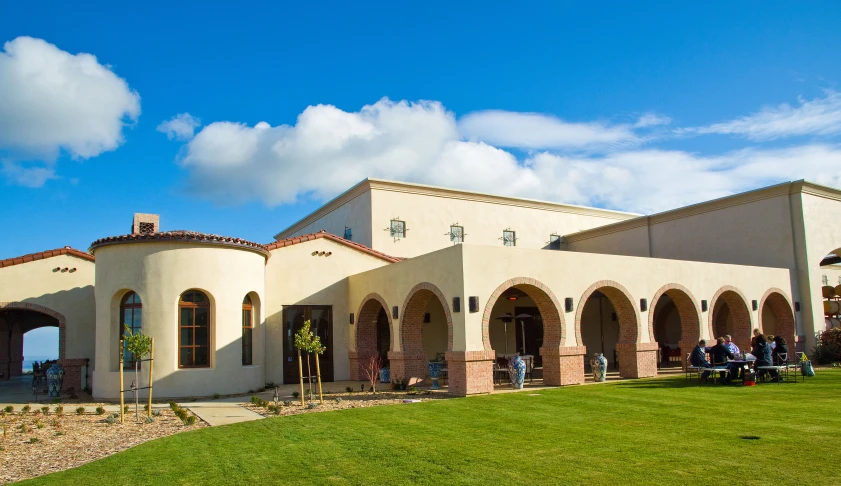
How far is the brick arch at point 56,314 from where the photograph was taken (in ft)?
63.5

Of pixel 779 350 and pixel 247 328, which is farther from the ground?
pixel 247 328

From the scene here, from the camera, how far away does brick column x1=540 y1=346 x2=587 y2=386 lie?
674 inches

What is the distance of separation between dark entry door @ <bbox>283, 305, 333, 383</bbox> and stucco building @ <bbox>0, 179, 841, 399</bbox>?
0.05 metres

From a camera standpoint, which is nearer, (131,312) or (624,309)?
(131,312)

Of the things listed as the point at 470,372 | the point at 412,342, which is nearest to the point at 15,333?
the point at 412,342

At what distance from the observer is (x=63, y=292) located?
65.9ft

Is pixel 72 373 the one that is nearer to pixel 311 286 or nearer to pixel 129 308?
pixel 129 308

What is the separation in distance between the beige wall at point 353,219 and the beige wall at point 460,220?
1.33 feet

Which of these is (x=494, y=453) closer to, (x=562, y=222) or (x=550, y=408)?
(x=550, y=408)

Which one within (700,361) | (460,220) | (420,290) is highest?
(460,220)

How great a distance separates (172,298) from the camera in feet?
55.3

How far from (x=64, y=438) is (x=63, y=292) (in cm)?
1051

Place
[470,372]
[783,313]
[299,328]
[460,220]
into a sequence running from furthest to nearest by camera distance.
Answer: [460,220] → [783,313] → [299,328] → [470,372]

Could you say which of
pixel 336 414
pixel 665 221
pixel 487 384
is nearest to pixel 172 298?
pixel 336 414
